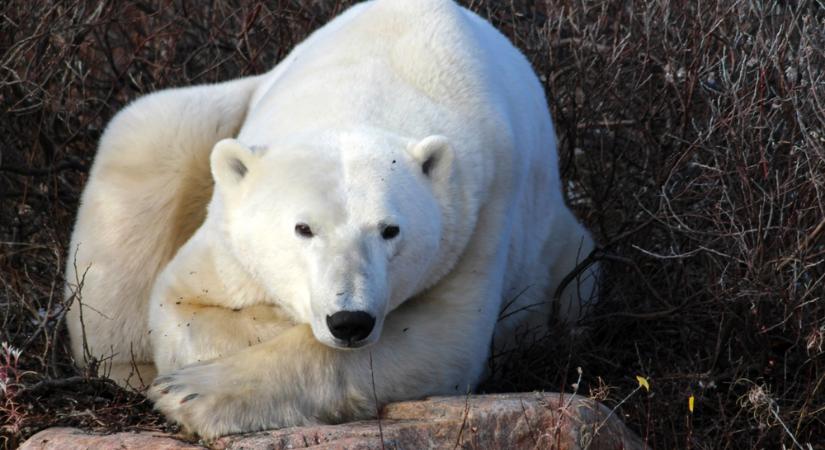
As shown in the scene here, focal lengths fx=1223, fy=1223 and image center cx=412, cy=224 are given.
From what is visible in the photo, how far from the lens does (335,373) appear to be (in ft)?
10.0

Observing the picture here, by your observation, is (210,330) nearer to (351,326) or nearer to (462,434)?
(351,326)

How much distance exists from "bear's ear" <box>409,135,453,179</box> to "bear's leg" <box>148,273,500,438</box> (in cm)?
33

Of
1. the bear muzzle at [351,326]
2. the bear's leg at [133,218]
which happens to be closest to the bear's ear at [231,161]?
the bear muzzle at [351,326]

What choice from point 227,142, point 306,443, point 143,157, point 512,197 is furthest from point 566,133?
point 306,443

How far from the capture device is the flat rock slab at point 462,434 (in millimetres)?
2742

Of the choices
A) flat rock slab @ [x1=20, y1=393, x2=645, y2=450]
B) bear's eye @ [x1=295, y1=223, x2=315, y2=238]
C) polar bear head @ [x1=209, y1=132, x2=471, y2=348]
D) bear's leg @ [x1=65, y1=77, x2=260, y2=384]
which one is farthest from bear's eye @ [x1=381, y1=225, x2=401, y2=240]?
bear's leg @ [x1=65, y1=77, x2=260, y2=384]

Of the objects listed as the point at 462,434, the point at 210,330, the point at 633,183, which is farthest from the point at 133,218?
the point at 633,183

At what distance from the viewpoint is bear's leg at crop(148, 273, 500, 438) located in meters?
2.94

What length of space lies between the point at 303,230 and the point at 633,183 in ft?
6.71

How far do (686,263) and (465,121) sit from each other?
109cm

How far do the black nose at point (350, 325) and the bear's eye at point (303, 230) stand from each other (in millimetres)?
256

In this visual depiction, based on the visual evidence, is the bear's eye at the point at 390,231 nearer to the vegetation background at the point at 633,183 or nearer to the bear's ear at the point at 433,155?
the bear's ear at the point at 433,155

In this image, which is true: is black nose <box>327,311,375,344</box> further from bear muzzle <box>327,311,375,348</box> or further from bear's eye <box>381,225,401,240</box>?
bear's eye <box>381,225,401,240</box>

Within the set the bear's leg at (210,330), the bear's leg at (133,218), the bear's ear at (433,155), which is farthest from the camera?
the bear's leg at (133,218)
